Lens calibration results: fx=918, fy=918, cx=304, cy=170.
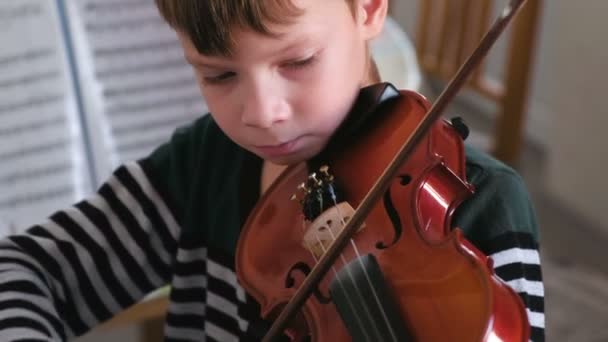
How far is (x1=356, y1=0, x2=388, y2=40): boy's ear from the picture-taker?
0.62 meters

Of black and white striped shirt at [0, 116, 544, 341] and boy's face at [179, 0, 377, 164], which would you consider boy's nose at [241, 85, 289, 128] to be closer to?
boy's face at [179, 0, 377, 164]

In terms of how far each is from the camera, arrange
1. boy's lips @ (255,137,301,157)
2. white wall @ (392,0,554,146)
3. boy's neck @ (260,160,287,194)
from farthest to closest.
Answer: white wall @ (392,0,554,146), boy's neck @ (260,160,287,194), boy's lips @ (255,137,301,157)

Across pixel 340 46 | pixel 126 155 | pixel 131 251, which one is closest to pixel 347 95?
pixel 340 46

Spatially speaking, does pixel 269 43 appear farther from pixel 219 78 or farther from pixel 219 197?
pixel 219 197

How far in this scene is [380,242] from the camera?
1.93 ft

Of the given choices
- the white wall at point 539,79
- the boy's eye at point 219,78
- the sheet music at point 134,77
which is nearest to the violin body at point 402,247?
the boy's eye at point 219,78

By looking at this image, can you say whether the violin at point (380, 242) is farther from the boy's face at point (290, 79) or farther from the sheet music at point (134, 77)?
the sheet music at point (134, 77)

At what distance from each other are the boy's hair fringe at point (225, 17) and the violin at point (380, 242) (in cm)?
10

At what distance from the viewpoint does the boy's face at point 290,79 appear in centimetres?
57

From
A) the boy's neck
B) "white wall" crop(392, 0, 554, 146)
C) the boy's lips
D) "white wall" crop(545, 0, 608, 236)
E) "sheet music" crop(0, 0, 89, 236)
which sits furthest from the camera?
"white wall" crop(392, 0, 554, 146)

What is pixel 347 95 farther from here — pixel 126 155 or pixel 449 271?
pixel 126 155

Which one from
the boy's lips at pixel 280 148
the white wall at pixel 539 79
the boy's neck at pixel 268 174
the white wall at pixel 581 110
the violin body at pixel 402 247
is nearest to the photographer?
the violin body at pixel 402 247

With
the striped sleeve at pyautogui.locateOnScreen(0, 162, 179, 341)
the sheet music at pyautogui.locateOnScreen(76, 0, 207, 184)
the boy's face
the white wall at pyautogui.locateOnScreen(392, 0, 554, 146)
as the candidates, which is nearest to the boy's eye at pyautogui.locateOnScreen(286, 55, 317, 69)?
the boy's face

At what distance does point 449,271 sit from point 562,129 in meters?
1.50
